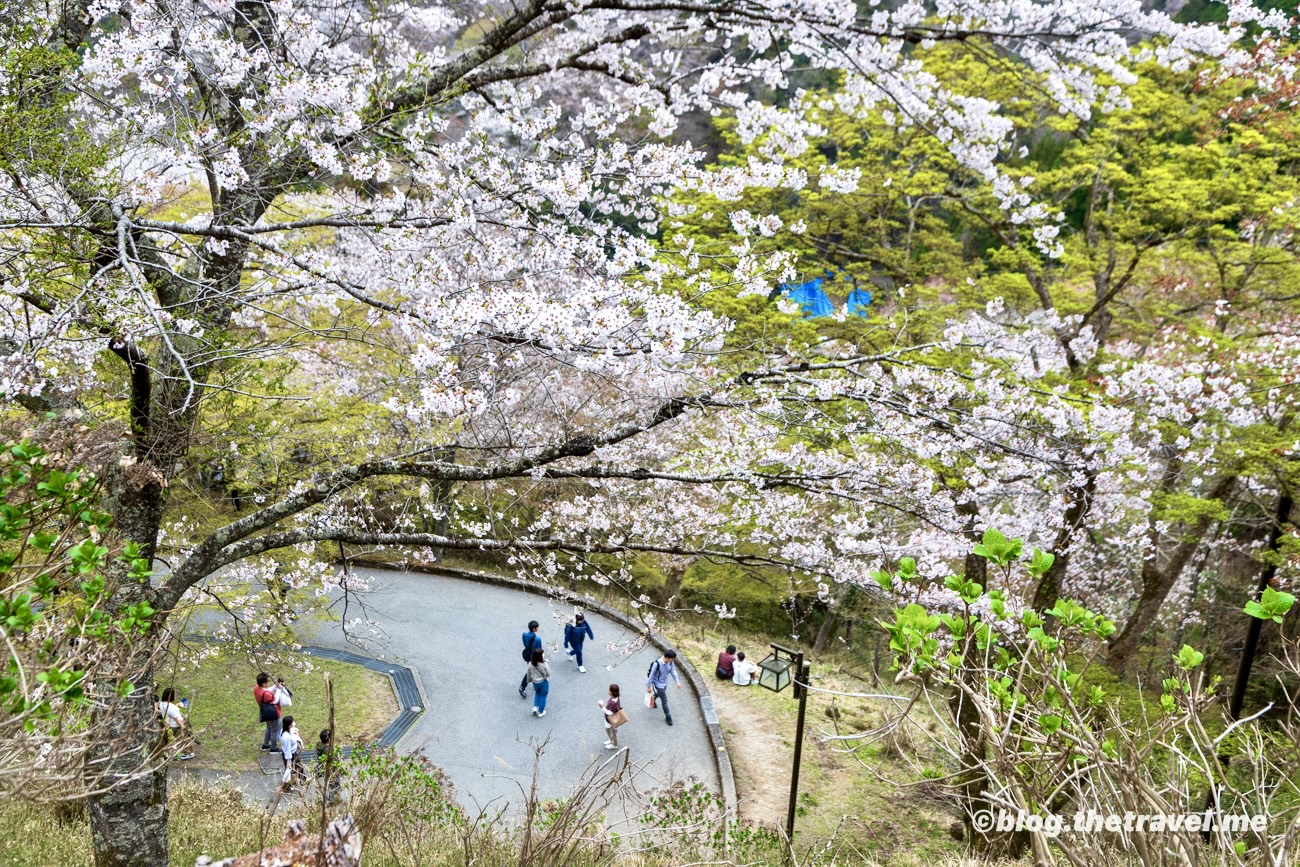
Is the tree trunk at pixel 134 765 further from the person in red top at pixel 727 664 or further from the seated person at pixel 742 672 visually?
the person in red top at pixel 727 664

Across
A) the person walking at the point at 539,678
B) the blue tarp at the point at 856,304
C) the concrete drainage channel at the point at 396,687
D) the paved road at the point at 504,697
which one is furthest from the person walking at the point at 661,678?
the blue tarp at the point at 856,304

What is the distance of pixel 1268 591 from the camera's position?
229 cm

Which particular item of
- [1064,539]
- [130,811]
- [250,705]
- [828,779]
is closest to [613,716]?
[828,779]

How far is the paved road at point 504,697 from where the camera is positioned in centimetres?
1007

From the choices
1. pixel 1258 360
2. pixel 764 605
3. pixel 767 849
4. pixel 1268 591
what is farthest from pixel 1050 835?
pixel 764 605

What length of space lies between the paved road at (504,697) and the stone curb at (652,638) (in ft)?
0.50

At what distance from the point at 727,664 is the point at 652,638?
60.7 inches

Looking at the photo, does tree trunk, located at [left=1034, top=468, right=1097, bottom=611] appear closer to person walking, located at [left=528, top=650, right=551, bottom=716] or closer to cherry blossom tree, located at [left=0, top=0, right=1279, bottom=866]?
cherry blossom tree, located at [left=0, top=0, right=1279, bottom=866]

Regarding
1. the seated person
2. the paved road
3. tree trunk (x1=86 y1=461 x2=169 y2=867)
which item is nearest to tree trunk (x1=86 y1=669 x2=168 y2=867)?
tree trunk (x1=86 y1=461 x2=169 y2=867)

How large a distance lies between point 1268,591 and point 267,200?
5.48 meters

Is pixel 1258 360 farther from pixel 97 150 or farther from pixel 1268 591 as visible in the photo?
pixel 97 150

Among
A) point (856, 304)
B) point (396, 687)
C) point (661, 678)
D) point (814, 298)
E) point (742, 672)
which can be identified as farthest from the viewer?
point (814, 298)

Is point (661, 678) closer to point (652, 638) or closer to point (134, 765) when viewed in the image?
point (652, 638)

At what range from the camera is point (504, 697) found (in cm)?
1181
